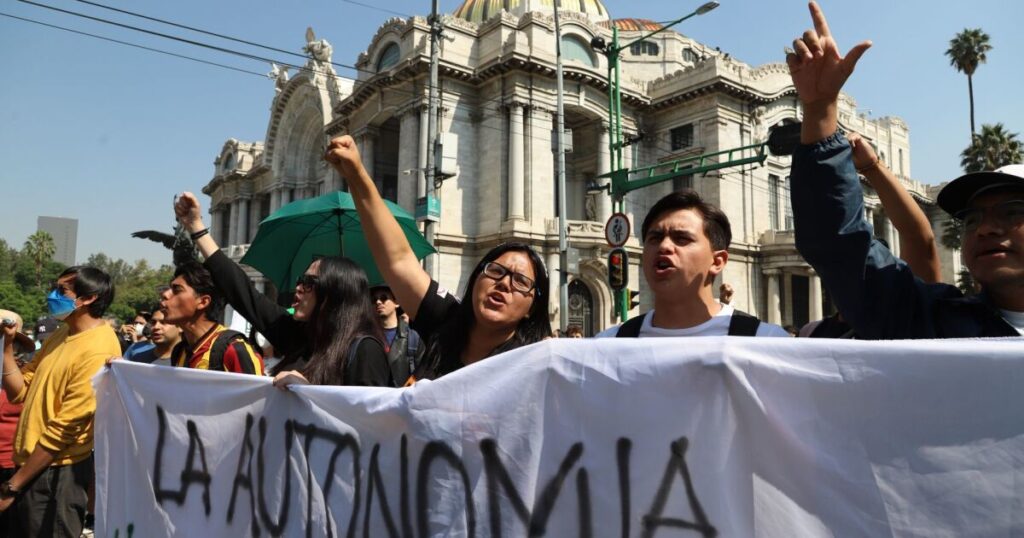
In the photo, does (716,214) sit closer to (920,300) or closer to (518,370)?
(920,300)

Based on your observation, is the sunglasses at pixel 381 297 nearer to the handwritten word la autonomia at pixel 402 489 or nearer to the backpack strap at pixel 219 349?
the backpack strap at pixel 219 349

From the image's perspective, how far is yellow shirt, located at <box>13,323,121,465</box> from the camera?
3781mm

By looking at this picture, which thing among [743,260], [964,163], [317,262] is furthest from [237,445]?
[964,163]

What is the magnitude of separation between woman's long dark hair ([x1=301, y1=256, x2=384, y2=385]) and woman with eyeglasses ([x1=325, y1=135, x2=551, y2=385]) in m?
0.32

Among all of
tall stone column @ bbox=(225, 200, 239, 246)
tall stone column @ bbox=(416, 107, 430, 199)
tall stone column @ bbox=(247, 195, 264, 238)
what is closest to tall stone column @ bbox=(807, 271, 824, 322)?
tall stone column @ bbox=(416, 107, 430, 199)

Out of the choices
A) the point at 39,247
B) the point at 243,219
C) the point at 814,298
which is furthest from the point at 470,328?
the point at 39,247

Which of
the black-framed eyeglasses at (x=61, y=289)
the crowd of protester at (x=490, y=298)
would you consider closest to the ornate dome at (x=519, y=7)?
the black-framed eyeglasses at (x=61, y=289)

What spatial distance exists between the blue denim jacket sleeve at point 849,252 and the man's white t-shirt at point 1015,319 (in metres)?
0.20

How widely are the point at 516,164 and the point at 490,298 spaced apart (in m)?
25.6

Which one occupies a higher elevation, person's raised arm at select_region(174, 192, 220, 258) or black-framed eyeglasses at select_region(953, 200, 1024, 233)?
person's raised arm at select_region(174, 192, 220, 258)

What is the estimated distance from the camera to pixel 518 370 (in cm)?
209

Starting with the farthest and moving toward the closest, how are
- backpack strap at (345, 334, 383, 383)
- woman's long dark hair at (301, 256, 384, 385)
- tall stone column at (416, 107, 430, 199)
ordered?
tall stone column at (416, 107, 430, 199) < woman's long dark hair at (301, 256, 384, 385) < backpack strap at (345, 334, 383, 383)

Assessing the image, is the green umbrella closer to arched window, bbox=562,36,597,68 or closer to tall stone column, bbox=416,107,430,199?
tall stone column, bbox=416,107,430,199

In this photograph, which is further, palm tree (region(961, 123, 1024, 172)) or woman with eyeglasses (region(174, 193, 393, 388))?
palm tree (region(961, 123, 1024, 172))
